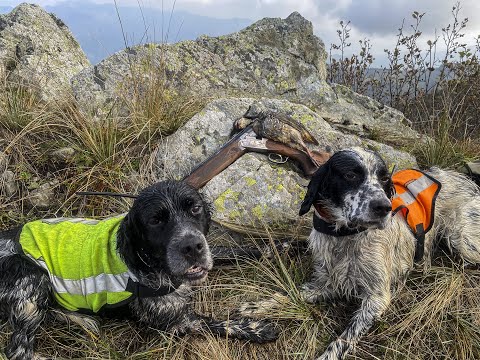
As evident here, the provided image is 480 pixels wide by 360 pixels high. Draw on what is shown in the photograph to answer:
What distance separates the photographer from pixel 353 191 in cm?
297

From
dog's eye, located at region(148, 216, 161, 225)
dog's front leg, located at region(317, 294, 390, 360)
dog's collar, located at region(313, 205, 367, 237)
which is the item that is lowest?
dog's front leg, located at region(317, 294, 390, 360)

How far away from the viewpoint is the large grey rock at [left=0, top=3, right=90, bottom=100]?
555 centimetres

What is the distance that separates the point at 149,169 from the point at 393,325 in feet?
9.08

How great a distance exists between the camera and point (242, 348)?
3080 millimetres

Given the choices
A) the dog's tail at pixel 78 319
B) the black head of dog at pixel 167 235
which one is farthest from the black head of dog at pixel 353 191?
the dog's tail at pixel 78 319

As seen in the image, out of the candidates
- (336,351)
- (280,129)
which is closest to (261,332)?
(336,351)

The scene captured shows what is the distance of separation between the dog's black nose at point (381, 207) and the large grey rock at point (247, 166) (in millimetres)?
1233

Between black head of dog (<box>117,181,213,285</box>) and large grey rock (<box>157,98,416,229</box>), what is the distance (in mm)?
1269

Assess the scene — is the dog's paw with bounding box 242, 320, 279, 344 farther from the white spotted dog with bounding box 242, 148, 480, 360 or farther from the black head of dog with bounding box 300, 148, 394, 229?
the black head of dog with bounding box 300, 148, 394, 229

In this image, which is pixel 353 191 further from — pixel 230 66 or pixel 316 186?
pixel 230 66

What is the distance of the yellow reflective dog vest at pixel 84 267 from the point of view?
2.88 meters

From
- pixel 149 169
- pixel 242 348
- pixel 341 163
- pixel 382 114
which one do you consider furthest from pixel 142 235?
pixel 382 114

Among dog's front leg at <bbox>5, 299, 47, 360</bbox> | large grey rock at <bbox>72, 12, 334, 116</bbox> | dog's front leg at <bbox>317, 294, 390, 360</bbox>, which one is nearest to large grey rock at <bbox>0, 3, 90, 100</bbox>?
large grey rock at <bbox>72, 12, 334, 116</bbox>

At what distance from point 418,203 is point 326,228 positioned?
2.95 ft
